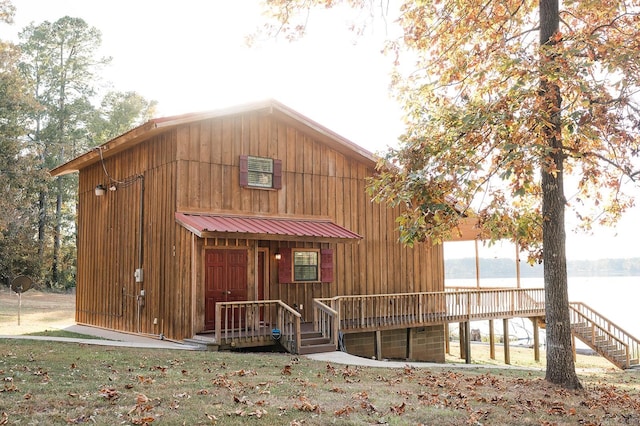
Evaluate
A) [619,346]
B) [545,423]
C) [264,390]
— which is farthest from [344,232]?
[619,346]

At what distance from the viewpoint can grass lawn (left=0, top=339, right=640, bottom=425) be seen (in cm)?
602

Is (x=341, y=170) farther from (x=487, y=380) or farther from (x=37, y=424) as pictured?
(x=37, y=424)

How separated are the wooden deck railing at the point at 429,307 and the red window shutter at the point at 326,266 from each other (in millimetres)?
637

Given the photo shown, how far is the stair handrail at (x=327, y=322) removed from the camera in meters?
14.0

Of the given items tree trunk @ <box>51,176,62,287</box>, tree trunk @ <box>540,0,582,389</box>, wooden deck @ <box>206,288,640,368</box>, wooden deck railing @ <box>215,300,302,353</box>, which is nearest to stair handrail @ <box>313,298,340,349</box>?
wooden deck @ <box>206,288,640,368</box>

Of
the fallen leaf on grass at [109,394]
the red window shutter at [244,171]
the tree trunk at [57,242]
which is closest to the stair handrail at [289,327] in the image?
the red window shutter at [244,171]

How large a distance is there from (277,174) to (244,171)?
106 centimetres

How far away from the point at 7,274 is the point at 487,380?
29.4 meters

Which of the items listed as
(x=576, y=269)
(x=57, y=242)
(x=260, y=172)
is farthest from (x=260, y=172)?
(x=576, y=269)

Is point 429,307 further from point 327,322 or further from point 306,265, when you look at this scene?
point 327,322

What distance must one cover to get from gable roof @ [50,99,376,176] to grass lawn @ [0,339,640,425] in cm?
553

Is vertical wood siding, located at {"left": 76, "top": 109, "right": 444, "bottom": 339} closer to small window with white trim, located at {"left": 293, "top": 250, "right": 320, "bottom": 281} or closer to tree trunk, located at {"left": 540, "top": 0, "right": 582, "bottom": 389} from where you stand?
small window with white trim, located at {"left": 293, "top": 250, "right": 320, "bottom": 281}

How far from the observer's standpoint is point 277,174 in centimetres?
1609

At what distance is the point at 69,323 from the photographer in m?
19.2
